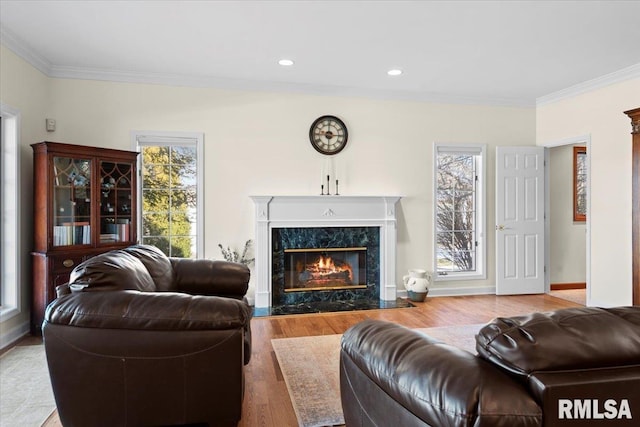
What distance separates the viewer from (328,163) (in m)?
5.27

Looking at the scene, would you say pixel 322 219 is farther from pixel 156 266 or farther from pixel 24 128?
pixel 24 128

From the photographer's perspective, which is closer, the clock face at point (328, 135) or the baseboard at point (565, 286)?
the clock face at point (328, 135)

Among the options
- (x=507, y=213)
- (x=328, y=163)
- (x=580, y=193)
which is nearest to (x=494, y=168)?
(x=507, y=213)

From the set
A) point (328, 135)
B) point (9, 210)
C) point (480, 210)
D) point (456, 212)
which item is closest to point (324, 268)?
point (328, 135)

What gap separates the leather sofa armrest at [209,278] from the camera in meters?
2.96

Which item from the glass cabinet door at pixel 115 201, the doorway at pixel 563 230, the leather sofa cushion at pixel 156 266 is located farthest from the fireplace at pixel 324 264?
the doorway at pixel 563 230

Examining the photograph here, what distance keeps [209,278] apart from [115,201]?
6.52 feet

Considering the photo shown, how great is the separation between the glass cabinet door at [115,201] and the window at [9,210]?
2.31 feet

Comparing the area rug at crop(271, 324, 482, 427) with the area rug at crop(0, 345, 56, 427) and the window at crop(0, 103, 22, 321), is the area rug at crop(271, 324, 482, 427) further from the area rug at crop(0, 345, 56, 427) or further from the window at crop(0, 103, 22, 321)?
the window at crop(0, 103, 22, 321)

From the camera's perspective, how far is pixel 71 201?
4.04m

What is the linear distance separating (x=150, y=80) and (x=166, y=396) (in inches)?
154

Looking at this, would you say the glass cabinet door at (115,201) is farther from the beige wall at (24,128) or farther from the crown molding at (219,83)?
the crown molding at (219,83)

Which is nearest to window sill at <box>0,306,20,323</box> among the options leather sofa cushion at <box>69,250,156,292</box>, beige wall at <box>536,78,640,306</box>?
leather sofa cushion at <box>69,250,156,292</box>

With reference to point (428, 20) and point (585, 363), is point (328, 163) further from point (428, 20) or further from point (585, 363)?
point (585, 363)
